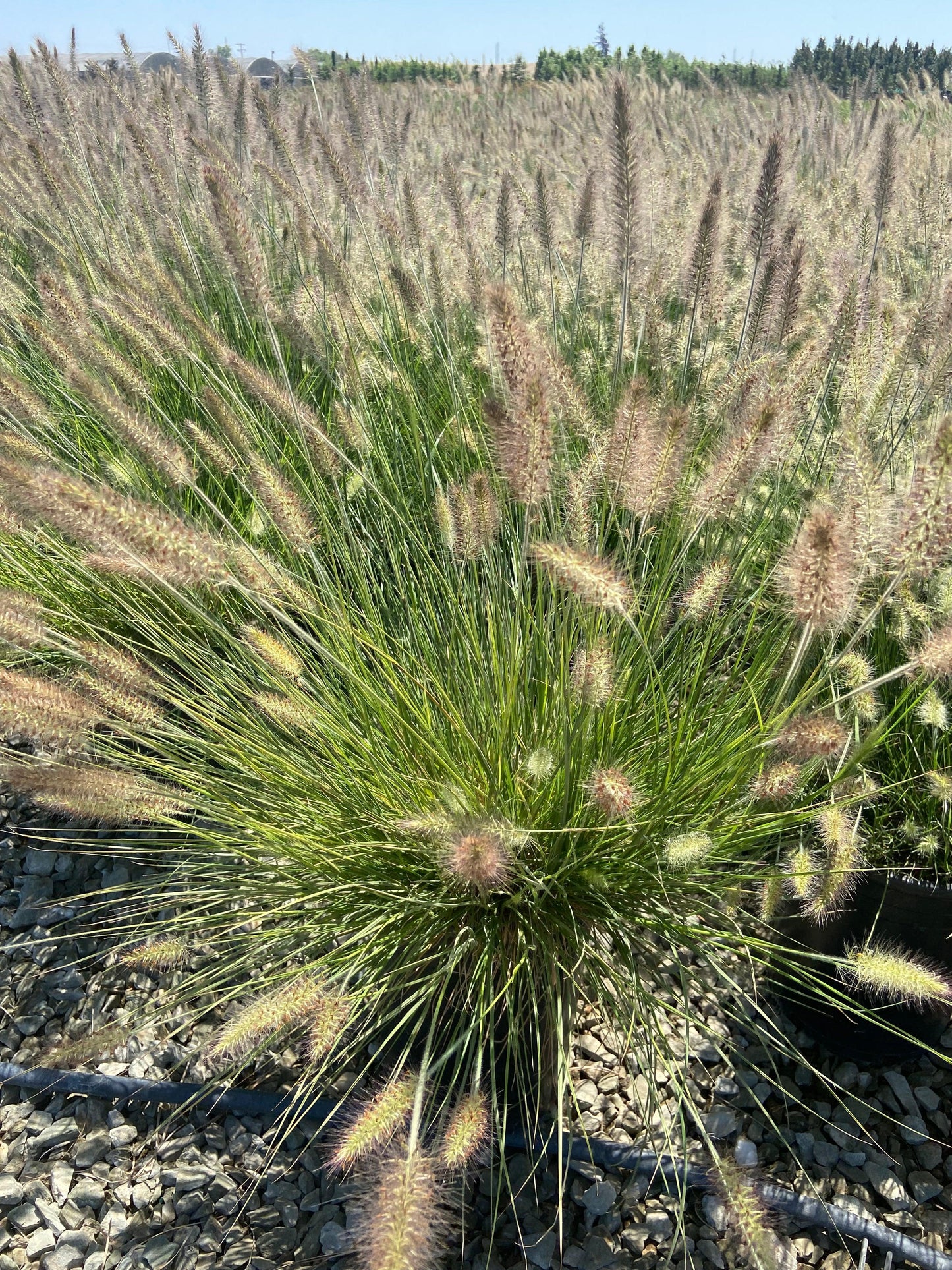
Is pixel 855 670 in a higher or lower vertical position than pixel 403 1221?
higher

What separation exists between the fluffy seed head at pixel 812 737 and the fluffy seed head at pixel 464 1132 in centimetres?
79

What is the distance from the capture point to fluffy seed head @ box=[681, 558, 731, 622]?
73.1 inches

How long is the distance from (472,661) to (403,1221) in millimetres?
1203

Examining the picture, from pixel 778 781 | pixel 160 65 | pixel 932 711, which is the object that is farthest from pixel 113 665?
pixel 160 65

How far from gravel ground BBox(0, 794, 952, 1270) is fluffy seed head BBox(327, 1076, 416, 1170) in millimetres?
423

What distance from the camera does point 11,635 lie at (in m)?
1.88

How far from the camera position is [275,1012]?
1528mm

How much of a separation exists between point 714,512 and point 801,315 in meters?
1.28

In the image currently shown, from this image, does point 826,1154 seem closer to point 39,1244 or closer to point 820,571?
point 820,571

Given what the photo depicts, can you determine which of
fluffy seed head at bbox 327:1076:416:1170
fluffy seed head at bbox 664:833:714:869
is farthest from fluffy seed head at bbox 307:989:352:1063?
fluffy seed head at bbox 664:833:714:869

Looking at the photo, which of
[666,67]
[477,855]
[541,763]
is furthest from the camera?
[666,67]

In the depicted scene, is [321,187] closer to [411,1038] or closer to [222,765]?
[222,765]

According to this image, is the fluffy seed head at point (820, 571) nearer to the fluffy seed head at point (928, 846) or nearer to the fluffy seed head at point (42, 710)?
the fluffy seed head at point (928, 846)

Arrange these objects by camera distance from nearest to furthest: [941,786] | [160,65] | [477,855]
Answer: [477,855], [941,786], [160,65]
